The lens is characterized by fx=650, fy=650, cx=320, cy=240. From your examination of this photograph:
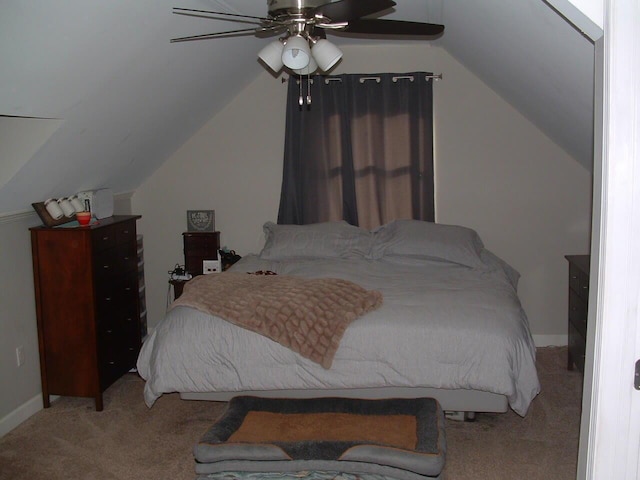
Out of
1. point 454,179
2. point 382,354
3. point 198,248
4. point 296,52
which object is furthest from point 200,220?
point 296,52

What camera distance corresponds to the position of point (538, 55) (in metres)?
2.96

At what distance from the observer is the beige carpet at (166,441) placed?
122 inches

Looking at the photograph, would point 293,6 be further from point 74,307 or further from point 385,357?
point 74,307

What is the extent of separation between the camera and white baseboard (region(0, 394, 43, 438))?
3.50m

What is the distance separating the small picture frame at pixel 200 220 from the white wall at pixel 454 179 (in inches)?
2.6

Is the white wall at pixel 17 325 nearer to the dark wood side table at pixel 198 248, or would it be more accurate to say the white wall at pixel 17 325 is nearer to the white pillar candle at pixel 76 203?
the white pillar candle at pixel 76 203

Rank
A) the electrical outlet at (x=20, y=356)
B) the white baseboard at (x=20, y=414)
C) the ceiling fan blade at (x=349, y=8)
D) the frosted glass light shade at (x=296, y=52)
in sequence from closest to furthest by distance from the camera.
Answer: the ceiling fan blade at (x=349, y=8)
the frosted glass light shade at (x=296, y=52)
the white baseboard at (x=20, y=414)
the electrical outlet at (x=20, y=356)

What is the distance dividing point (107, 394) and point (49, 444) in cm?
68

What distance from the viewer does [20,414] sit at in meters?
3.65

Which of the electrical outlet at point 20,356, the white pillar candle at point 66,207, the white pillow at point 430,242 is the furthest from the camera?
the white pillow at point 430,242

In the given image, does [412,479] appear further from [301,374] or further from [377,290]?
[377,290]

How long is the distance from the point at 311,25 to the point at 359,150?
7.80ft

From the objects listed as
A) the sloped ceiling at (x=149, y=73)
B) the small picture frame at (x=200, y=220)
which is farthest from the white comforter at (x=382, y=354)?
the small picture frame at (x=200, y=220)

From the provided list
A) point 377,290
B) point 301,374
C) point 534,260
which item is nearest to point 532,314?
point 534,260
